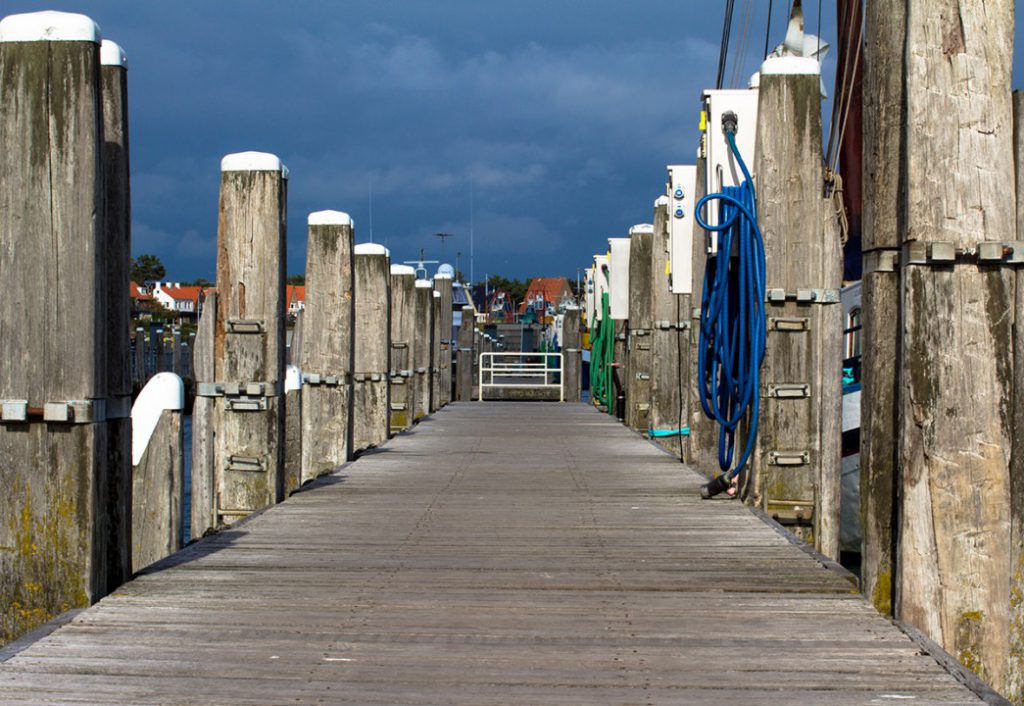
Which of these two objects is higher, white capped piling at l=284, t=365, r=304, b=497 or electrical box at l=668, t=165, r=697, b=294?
electrical box at l=668, t=165, r=697, b=294

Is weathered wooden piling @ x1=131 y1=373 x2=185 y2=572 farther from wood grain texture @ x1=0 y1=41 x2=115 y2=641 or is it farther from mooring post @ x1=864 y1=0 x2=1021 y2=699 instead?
mooring post @ x1=864 y1=0 x2=1021 y2=699

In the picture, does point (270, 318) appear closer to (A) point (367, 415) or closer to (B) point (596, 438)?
(A) point (367, 415)

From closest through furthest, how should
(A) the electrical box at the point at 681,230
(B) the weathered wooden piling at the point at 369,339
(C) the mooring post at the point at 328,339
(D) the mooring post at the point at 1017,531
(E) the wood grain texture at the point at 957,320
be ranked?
(E) the wood grain texture at the point at 957,320 → (D) the mooring post at the point at 1017,531 → (C) the mooring post at the point at 328,339 → (A) the electrical box at the point at 681,230 → (B) the weathered wooden piling at the point at 369,339

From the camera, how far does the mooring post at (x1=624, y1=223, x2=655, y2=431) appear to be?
17.9 m

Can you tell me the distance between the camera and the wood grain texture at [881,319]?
5113 millimetres

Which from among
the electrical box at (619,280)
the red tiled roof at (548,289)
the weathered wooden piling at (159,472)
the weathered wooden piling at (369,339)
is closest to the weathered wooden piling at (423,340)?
the electrical box at (619,280)

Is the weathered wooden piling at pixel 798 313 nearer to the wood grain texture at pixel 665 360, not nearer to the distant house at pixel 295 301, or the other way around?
the distant house at pixel 295 301

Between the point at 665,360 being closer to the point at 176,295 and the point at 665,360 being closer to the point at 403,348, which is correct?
the point at 403,348

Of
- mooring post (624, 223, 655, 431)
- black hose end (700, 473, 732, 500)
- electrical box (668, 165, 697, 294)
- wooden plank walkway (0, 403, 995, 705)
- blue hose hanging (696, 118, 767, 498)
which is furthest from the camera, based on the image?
mooring post (624, 223, 655, 431)

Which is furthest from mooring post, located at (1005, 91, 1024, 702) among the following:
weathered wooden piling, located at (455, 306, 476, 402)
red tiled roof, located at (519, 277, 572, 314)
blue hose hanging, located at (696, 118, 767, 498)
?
red tiled roof, located at (519, 277, 572, 314)

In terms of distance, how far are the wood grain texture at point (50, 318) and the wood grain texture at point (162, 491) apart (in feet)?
10.5

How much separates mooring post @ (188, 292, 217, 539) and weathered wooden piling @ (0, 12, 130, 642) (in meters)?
3.51

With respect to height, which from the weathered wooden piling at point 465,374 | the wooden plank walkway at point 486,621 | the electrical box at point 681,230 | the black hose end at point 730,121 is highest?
the black hose end at point 730,121

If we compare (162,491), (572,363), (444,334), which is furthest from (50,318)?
(572,363)
